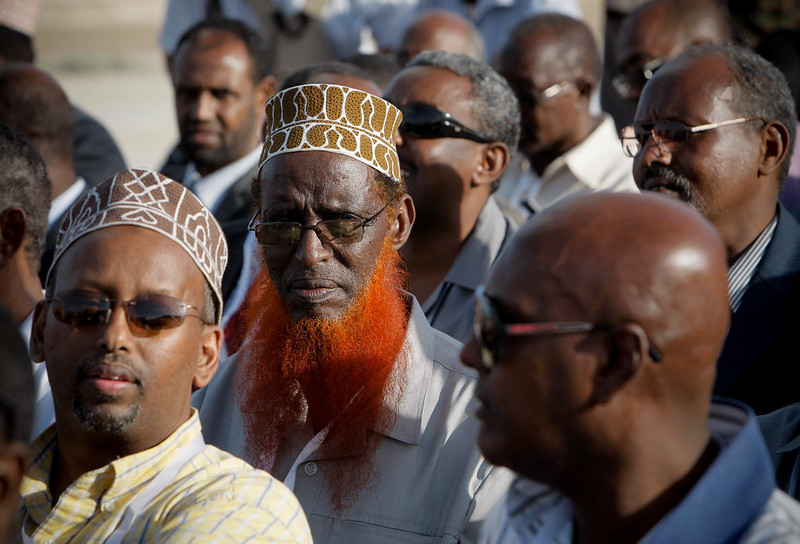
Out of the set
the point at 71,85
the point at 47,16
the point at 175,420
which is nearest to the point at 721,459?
the point at 175,420

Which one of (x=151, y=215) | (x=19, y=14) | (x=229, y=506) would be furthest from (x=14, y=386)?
(x=19, y=14)

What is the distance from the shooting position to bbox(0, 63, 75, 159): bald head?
5.45 metres

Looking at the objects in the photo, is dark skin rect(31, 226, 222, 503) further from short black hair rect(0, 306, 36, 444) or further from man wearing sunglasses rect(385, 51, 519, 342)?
man wearing sunglasses rect(385, 51, 519, 342)

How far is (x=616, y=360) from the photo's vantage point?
207cm

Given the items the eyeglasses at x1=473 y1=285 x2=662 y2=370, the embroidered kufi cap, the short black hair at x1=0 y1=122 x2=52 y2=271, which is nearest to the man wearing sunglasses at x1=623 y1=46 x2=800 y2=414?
the eyeglasses at x1=473 y1=285 x2=662 y2=370

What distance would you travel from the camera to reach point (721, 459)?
202 cm

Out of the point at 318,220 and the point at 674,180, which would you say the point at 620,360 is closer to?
the point at 318,220

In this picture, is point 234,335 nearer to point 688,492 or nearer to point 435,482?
point 435,482

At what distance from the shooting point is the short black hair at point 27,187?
3.81 metres

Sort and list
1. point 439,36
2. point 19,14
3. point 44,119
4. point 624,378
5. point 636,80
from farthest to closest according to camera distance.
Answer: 1. point 19,14
2. point 439,36
3. point 636,80
4. point 44,119
5. point 624,378

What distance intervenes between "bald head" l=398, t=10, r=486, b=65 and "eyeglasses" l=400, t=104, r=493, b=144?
216cm

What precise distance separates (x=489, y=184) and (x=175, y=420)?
234cm

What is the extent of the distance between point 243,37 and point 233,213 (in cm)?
130

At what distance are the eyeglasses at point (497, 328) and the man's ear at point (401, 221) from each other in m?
1.38
